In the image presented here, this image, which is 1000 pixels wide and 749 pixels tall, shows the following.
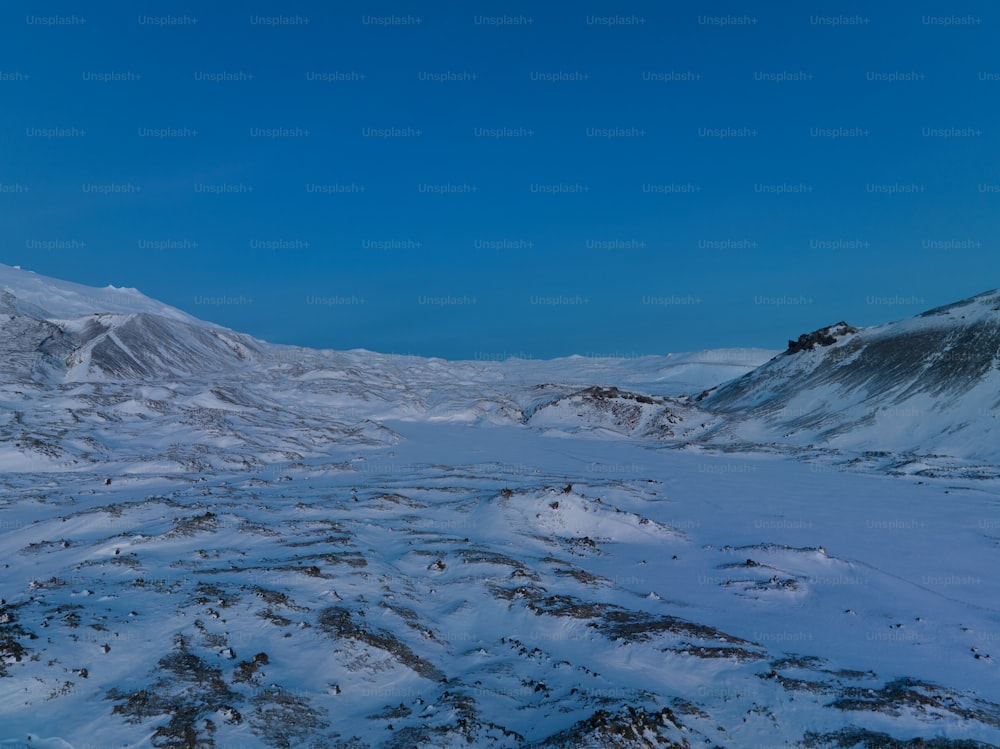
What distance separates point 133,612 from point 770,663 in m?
12.1

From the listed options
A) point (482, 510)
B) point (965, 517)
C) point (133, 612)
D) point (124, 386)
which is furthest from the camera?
point (124, 386)

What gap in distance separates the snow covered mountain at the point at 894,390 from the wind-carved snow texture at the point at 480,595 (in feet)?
3.77

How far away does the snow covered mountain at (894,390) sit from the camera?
42.0m

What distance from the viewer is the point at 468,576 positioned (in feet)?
51.7

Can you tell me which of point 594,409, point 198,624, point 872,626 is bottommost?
point 872,626

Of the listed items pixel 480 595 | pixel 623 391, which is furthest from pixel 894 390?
pixel 480 595

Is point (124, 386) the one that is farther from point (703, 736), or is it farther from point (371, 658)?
point (703, 736)

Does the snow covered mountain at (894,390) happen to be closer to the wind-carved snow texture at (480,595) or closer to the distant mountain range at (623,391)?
the distant mountain range at (623,391)

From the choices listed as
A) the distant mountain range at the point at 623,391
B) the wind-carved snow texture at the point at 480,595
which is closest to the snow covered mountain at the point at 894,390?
the distant mountain range at the point at 623,391

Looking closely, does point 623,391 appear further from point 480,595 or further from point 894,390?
point 480,595

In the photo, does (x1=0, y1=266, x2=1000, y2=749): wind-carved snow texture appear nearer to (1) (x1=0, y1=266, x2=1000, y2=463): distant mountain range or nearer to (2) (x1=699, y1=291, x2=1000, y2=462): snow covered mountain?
(2) (x1=699, y1=291, x2=1000, y2=462): snow covered mountain

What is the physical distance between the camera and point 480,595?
14.5m

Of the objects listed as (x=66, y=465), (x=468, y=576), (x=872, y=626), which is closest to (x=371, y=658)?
(x=468, y=576)

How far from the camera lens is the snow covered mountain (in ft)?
138
